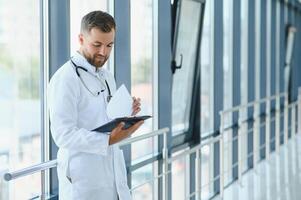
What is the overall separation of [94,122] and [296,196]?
2261 mm

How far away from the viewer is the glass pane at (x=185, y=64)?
2.88 metres

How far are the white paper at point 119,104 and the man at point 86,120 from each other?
0.08 ft

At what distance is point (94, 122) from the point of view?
1370 mm

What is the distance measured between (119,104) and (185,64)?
1699 millimetres

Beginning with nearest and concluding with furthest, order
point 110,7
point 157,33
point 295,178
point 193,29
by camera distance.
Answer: point 110,7
point 157,33
point 193,29
point 295,178

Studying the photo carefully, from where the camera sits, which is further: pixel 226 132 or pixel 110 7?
pixel 226 132

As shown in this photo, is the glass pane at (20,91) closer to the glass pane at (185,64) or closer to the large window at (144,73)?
the large window at (144,73)

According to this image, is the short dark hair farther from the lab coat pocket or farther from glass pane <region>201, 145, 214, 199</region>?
glass pane <region>201, 145, 214, 199</region>

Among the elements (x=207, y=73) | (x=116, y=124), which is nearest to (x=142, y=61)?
(x=207, y=73)

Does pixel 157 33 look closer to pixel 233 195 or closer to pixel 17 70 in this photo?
pixel 17 70

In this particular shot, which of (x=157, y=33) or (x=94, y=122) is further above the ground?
(x=157, y=33)

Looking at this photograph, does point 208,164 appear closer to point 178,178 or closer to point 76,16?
point 178,178

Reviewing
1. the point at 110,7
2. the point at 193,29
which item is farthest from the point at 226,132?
the point at 110,7

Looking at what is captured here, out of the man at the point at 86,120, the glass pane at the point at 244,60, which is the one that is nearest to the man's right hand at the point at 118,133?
the man at the point at 86,120
